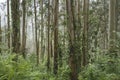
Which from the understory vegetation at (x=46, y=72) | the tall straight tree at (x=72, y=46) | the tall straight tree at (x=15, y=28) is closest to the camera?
the understory vegetation at (x=46, y=72)

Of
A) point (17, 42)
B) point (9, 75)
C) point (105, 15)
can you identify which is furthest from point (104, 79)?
point (105, 15)

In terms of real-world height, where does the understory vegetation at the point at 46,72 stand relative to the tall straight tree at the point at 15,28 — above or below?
below

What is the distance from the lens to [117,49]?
13.2 meters

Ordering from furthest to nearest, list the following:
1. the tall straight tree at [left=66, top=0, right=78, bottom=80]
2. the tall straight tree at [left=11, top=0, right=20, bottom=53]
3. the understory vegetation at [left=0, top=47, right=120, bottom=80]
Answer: the tall straight tree at [left=66, top=0, right=78, bottom=80], the tall straight tree at [left=11, top=0, right=20, bottom=53], the understory vegetation at [left=0, top=47, right=120, bottom=80]

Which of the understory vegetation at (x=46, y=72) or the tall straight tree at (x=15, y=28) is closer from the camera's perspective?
the understory vegetation at (x=46, y=72)

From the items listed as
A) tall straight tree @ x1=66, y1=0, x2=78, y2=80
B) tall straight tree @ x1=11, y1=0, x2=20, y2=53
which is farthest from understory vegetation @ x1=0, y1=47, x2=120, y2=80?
tall straight tree @ x1=11, y1=0, x2=20, y2=53

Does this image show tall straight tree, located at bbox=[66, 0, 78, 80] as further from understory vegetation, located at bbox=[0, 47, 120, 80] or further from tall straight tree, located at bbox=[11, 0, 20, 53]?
tall straight tree, located at bbox=[11, 0, 20, 53]

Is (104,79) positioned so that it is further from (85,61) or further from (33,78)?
(85,61)

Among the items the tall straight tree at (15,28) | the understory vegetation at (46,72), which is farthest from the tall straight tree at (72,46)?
the tall straight tree at (15,28)

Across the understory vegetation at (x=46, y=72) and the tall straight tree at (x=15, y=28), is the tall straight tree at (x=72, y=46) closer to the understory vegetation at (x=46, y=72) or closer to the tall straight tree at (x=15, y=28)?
the understory vegetation at (x=46, y=72)

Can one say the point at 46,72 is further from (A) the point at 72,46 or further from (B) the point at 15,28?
(B) the point at 15,28

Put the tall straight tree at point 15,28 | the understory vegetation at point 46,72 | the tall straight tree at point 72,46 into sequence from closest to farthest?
the understory vegetation at point 46,72 → the tall straight tree at point 15,28 → the tall straight tree at point 72,46

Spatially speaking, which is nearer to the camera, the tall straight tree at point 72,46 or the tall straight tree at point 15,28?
the tall straight tree at point 15,28

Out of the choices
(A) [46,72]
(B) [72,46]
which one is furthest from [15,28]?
(A) [46,72]
